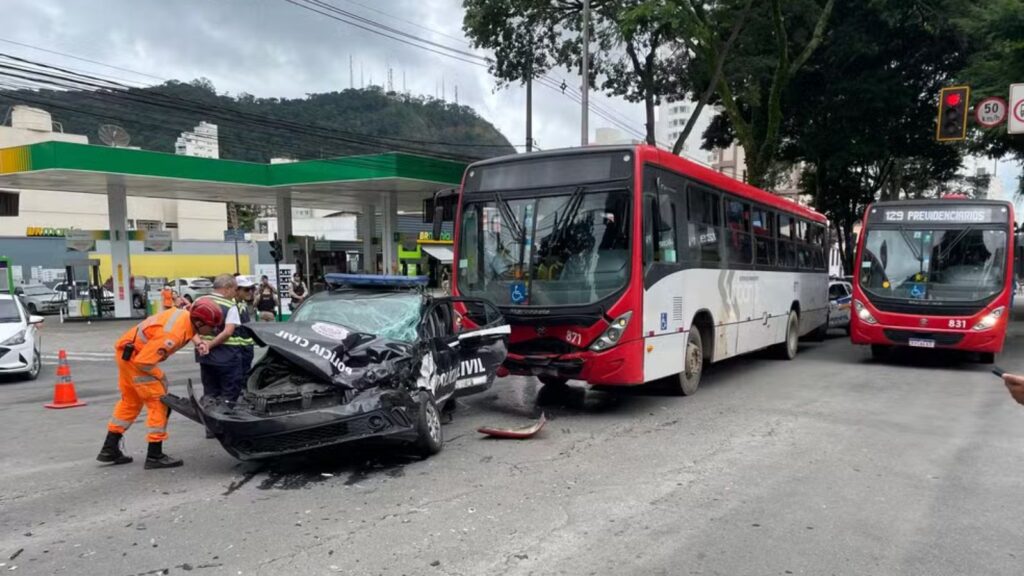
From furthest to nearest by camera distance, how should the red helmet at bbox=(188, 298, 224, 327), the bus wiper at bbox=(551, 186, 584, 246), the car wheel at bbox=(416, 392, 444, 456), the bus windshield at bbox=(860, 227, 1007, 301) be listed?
the bus windshield at bbox=(860, 227, 1007, 301)
the bus wiper at bbox=(551, 186, 584, 246)
the red helmet at bbox=(188, 298, 224, 327)
the car wheel at bbox=(416, 392, 444, 456)

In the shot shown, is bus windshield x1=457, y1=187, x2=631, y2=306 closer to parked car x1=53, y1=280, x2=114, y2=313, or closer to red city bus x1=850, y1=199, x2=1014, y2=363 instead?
red city bus x1=850, y1=199, x2=1014, y2=363

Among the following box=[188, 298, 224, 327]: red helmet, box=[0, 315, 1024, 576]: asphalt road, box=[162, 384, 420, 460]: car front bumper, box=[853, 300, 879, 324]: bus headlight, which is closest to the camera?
box=[0, 315, 1024, 576]: asphalt road

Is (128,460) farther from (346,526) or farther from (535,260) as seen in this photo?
(535,260)

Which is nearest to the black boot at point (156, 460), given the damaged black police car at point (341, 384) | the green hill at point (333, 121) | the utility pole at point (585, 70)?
the damaged black police car at point (341, 384)

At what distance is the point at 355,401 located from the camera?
18.6 feet

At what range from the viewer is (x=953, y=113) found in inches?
565

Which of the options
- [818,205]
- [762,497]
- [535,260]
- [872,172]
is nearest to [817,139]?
[818,205]

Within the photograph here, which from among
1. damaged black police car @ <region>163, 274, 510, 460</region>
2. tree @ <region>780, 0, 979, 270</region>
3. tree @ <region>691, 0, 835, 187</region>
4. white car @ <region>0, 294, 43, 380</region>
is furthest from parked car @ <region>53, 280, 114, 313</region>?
tree @ <region>780, 0, 979, 270</region>

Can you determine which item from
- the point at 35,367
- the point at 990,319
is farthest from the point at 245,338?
the point at 990,319

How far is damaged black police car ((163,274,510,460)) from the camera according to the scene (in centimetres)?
554

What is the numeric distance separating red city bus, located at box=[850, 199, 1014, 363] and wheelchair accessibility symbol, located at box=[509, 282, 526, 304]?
7.55 meters

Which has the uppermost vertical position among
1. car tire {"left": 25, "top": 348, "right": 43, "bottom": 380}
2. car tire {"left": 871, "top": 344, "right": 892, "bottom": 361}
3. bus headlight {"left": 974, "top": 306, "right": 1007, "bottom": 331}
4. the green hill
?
the green hill

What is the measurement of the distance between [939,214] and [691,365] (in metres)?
6.50

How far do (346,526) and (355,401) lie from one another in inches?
46.3
